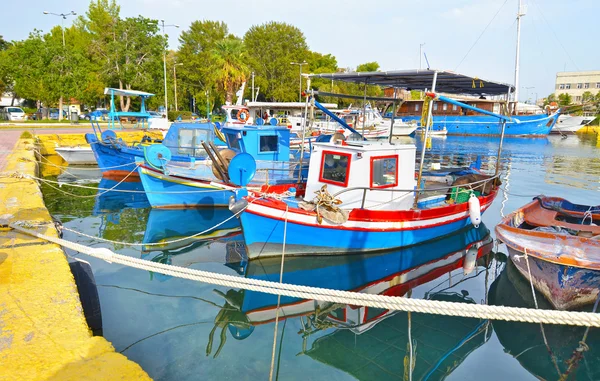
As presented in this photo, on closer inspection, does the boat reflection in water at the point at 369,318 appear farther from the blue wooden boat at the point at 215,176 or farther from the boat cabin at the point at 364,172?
the blue wooden boat at the point at 215,176

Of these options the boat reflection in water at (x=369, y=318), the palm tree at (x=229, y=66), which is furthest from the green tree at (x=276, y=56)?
the boat reflection in water at (x=369, y=318)

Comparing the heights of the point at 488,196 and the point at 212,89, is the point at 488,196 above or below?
below

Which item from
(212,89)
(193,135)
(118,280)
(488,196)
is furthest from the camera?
(212,89)

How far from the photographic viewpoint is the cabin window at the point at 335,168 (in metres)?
9.74

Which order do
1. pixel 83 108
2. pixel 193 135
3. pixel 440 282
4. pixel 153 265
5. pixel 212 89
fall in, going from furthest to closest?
pixel 83 108 < pixel 212 89 < pixel 193 135 < pixel 440 282 < pixel 153 265

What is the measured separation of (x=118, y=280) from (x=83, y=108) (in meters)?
57.8

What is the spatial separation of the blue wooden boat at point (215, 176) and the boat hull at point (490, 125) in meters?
45.0

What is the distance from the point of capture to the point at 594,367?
19.9 feet

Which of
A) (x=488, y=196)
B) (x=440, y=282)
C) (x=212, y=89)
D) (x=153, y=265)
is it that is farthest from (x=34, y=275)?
(x=212, y=89)

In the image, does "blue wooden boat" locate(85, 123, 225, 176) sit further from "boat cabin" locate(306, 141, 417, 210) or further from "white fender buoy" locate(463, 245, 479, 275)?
"white fender buoy" locate(463, 245, 479, 275)

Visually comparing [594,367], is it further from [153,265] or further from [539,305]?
[153,265]

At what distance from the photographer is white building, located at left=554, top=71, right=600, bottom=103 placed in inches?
3538

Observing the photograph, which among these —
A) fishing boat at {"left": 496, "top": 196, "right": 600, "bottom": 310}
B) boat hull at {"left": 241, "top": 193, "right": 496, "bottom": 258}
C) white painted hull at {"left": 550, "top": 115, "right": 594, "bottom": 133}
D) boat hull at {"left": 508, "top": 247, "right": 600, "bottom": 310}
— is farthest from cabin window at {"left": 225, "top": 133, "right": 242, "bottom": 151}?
white painted hull at {"left": 550, "top": 115, "right": 594, "bottom": 133}

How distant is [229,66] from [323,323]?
37.9m
